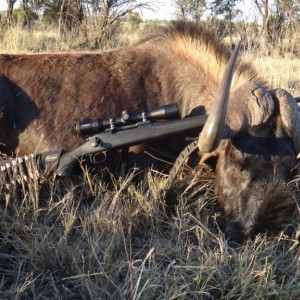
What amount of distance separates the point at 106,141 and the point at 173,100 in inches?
29.5

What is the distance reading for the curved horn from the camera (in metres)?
2.71

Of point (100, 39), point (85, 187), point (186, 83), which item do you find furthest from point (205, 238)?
point (100, 39)

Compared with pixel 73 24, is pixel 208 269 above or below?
below

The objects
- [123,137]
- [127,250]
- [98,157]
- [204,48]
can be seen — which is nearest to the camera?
[127,250]

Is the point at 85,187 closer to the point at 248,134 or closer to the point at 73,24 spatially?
the point at 248,134

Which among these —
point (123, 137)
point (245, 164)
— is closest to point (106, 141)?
point (123, 137)

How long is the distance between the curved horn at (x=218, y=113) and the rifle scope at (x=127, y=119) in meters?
0.72

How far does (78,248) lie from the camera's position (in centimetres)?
280

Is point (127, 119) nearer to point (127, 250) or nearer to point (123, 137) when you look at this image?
point (123, 137)

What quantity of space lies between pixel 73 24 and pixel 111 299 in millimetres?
9778

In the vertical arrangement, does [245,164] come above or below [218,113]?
below

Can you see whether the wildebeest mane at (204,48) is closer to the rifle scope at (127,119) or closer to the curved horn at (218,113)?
the rifle scope at (127,119)

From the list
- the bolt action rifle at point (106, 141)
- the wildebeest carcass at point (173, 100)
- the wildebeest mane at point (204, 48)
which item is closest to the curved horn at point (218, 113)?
the wildebeest carcass at point (173, 100)

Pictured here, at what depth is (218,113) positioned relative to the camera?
2779 mm
